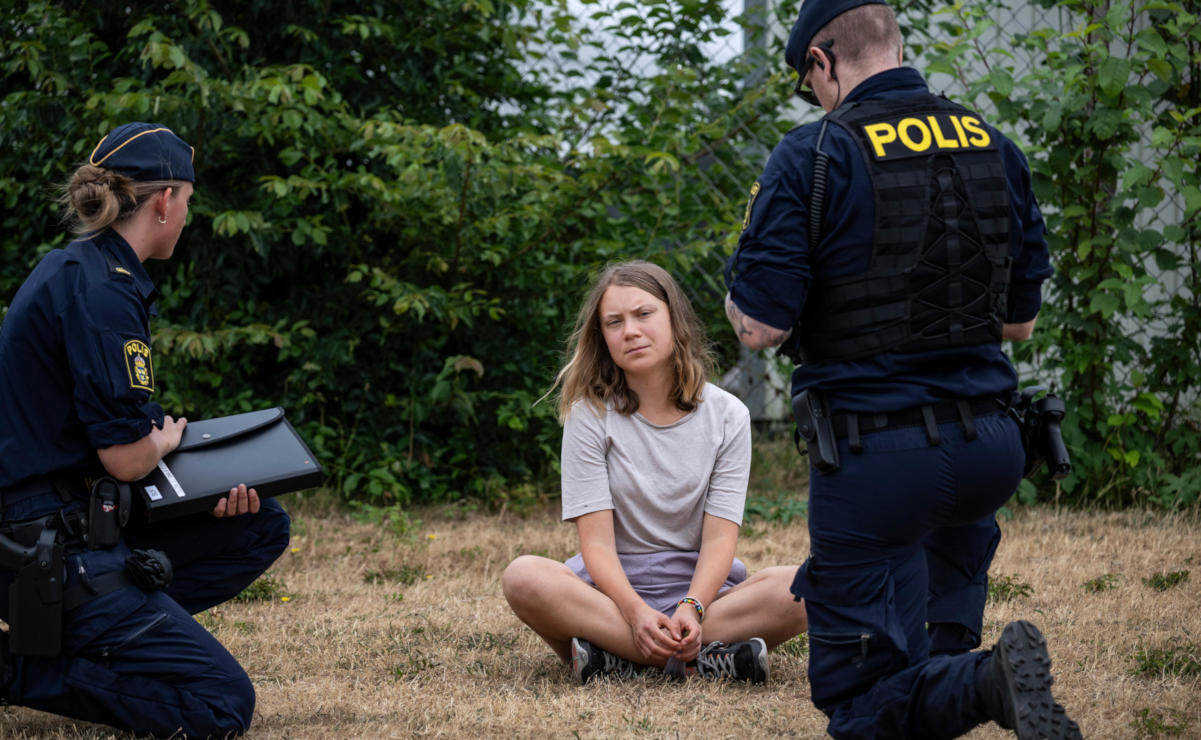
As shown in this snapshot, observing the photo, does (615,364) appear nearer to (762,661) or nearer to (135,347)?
(762,661)

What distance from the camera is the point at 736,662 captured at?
3.27 meters

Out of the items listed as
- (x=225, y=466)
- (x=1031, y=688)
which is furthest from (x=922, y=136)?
(x=225, y=466)

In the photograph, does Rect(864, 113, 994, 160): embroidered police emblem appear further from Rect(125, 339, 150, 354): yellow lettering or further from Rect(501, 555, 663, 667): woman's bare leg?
Rect(125, 339, 150, 354): yellow lettering

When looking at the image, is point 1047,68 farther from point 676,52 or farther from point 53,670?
point 53,670

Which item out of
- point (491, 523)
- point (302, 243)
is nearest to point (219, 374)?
point (302, 243)

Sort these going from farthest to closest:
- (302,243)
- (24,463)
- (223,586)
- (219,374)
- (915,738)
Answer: (219,374), (302,243), (223,586), (24,463), (915,738)

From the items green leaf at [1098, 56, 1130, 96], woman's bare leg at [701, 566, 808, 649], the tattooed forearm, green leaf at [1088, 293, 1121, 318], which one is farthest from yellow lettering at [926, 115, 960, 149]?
green leaf at [1088, 293, 1121, 318]

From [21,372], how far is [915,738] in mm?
2268

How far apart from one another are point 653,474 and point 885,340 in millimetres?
1197

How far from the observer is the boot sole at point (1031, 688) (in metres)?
2.13

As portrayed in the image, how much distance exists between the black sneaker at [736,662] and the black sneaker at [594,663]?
0.20m

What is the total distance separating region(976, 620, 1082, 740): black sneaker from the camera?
2.13 m

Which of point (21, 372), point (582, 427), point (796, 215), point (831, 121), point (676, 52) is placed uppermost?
point (676, 52)

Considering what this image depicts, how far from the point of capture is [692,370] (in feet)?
11.6
